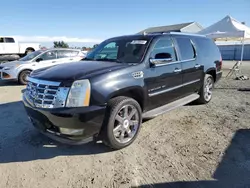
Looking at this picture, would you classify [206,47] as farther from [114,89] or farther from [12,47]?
[12,47]

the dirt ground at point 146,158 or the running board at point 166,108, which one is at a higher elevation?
the running board at point 166,108

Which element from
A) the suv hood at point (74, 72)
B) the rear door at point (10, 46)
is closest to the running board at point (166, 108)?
the suv hood at point (74, 72)

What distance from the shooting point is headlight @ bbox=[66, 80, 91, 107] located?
3115mm

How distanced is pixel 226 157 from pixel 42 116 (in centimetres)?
284

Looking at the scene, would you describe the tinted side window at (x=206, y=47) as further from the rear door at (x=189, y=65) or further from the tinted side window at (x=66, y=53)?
the tinted side window at (x=66, y=53)

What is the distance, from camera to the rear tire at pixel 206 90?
5996mm

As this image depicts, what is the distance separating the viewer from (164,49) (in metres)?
4.53

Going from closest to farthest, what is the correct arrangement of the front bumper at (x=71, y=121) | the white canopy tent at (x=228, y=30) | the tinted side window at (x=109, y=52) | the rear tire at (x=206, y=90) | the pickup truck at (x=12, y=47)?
the front bumper at (x=71, y=121), the tinted side window at (x=109, y=52), the rear tire at (x=206, y=90), the white canopy tent at (x=228, y=30), the pickup truck at (x=12, y=47)

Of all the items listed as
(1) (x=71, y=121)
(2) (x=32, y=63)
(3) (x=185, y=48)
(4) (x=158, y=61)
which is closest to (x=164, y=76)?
(4) (x=158, y=61)

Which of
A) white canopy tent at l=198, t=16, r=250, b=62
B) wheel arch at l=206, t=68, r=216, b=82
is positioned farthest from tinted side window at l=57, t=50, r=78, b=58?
white canopy tent at l=198, t=16, r=250, b=62

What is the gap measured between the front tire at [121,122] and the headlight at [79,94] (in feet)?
1.36

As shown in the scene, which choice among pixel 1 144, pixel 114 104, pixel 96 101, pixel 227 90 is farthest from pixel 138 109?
pixel 227 90

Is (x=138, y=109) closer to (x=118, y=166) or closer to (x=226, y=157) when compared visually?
(x=118, y=166)

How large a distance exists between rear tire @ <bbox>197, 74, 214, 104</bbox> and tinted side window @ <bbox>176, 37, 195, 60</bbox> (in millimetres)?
1050
